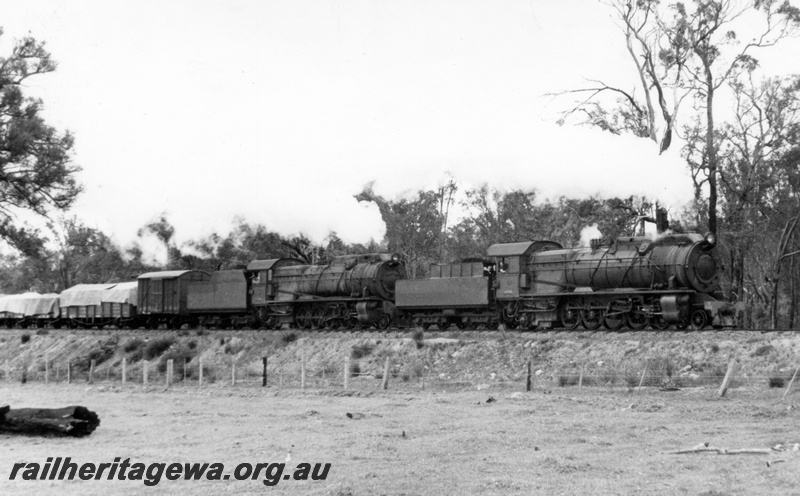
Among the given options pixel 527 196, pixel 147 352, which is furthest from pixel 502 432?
pixel 527 196

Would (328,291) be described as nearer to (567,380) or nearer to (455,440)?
(567,380)

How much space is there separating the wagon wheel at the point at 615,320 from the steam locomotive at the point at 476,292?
0.04 meters

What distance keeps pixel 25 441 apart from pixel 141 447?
2.24 m

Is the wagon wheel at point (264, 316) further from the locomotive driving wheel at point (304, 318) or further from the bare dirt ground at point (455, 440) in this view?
the bare dirt ground at point (455, 440)

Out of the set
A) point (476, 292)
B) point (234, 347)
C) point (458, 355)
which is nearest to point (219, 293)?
point (234, 347)

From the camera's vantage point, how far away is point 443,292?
108 feet

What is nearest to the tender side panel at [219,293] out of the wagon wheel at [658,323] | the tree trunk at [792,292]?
the wagon wheel at [658,323]

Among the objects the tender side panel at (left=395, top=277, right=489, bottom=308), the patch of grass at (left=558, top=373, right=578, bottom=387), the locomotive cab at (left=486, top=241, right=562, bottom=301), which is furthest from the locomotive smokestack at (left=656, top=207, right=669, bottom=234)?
the patch of grass at (left=558, top=373, right=578, bottom=387)

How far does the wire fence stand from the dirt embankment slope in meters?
0.06

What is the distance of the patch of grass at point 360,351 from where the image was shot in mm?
30516

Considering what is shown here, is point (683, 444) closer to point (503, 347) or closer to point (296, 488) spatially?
point (296, 488)

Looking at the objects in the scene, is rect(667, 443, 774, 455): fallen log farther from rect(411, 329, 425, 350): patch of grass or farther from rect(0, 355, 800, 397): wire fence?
rect(411, 329, 425, 350): patch of grass

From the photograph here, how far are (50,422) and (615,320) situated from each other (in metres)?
18.9

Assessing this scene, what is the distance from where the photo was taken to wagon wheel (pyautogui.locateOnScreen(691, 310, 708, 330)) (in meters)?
27.3
